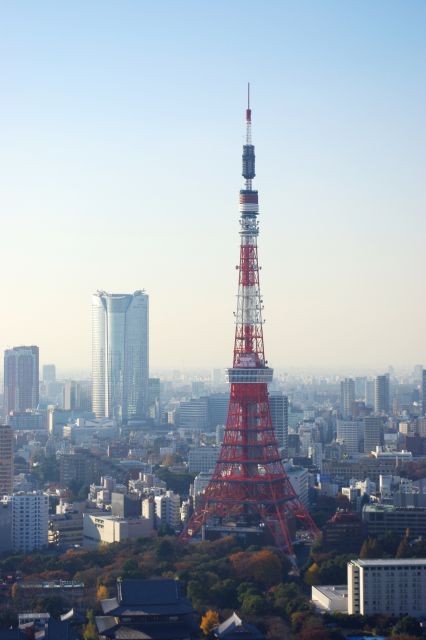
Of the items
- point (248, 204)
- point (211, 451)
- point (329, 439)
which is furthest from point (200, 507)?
point (329, 439)

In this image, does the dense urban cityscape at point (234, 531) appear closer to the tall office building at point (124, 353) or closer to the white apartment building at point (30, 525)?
the white apartment building at point (30, 525)

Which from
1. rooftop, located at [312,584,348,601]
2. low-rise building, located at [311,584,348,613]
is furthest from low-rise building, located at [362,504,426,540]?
low-rise building, located at [311,584,348,613]

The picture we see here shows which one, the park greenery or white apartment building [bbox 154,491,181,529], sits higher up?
white apartment building [bbox 154,491,181,529]

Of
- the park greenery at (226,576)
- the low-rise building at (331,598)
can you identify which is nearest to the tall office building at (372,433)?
the park greenery at (226,576)

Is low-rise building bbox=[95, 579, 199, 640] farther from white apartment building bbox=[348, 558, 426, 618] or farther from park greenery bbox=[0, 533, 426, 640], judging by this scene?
white apartment building bbox=[348, 558, 426, 618]

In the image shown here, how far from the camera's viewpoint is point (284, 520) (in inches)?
989

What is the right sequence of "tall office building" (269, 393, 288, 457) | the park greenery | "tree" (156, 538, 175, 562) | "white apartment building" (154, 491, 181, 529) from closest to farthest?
1. the park greenery
2. "tree" (156, 538, 175, 562)
3. "white apartment building" (154, 491, 181, 529)
4. "tall office building" (269, 393, 288, 457)

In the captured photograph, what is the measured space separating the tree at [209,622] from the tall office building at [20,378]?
44.4 meters

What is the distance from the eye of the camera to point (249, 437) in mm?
26641

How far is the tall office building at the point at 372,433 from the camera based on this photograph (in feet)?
149

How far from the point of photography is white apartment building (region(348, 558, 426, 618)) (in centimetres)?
1947

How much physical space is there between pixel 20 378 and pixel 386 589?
4437 centimetres

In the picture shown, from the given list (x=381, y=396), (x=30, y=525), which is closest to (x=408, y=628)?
(x=30, y=525)

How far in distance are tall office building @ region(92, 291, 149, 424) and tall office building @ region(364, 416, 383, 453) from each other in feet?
55.3
